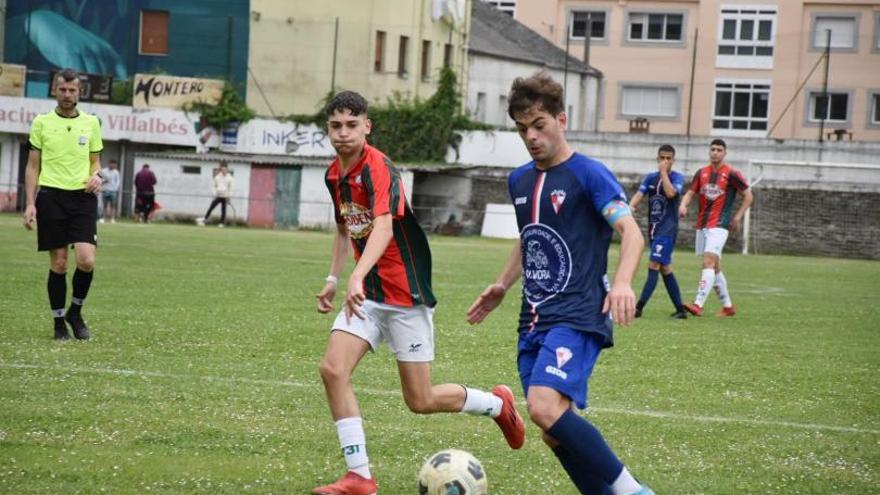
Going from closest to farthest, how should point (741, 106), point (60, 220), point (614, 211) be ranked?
point (614, 211) → point (60, 220) → point (741, 106)

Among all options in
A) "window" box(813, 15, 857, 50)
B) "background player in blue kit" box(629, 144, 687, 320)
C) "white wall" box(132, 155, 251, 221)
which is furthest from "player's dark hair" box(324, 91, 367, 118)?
"window" box(813, 15, 857, 50)

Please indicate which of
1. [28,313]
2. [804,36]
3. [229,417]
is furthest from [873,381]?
[804,36]

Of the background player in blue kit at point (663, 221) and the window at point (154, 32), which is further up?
the window at point (154, 32)

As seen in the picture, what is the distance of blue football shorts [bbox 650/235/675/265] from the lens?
17297 millimetres

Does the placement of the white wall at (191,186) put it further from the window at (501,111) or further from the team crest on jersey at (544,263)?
the team crest on jersey at (544,263)

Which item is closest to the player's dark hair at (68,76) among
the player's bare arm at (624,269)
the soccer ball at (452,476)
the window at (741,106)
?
the soccer ball at (452,476)

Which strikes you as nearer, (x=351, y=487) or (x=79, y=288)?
(x=351, y=487)

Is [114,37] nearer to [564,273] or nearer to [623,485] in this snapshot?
[564,273]

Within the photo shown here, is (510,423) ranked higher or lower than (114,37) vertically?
lower

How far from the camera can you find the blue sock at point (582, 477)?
5.96 m

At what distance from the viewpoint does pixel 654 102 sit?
2408 inches

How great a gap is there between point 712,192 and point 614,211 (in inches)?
479

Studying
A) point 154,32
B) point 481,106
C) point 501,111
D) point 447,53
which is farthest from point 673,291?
point 501,111

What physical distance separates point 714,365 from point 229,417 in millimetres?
5220
